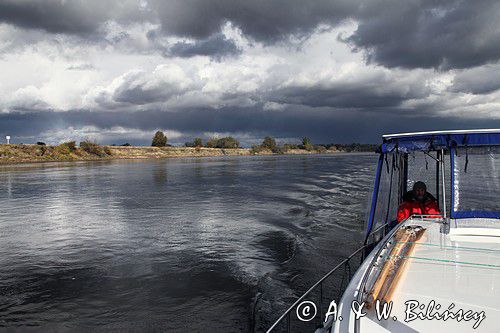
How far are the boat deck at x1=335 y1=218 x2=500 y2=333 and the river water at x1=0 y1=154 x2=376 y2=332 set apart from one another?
11.8 feet

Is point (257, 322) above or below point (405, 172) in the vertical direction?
below

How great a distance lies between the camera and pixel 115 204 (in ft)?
79.6

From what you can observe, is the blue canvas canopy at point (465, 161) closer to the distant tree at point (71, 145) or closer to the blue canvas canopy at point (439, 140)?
the blue canvas canopy at point (439, 140)

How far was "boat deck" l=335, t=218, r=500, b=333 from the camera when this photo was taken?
12.9 feet

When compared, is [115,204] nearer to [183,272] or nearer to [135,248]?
[135,248]

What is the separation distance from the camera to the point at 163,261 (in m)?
11.8

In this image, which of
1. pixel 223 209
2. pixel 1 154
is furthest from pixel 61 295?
pixel 1 154

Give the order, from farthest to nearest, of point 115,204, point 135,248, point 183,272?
point 115,204, point 135,248, point 183,272

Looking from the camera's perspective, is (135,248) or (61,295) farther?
(135,248)

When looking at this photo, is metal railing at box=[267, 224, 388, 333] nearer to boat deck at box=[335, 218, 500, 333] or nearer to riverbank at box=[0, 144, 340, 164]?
boat deck at box=[335, 218, 500, 333]

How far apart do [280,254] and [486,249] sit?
736 centimetres

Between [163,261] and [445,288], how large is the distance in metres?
8.93

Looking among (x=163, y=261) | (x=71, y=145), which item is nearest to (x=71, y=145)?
(x=71, y=145)

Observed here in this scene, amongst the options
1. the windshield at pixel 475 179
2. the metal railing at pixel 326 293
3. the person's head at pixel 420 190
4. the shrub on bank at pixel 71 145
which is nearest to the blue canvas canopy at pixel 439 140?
the windshield at pixel 475 179
